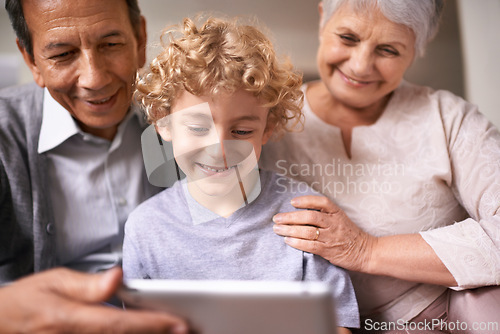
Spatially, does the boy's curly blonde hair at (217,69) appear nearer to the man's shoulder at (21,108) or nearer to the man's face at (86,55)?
the man's face at (86,55)

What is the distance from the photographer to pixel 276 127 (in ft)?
3.52

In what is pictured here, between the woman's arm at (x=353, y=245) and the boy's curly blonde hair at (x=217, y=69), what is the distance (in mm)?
241

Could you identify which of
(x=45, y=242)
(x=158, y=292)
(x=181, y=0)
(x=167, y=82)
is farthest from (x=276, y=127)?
(x=45, y=242)

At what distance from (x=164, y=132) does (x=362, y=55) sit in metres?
0.54

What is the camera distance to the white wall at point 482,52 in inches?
53.6

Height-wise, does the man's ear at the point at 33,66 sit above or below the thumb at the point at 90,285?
above

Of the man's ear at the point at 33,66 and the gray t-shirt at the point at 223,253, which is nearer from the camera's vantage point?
the gray t-shirt at the point at 223,253

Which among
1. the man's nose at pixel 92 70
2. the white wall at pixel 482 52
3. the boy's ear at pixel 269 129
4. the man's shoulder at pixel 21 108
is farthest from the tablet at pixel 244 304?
the white wall at pixel 482 52

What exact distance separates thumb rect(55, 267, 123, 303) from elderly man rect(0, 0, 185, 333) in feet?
1.51

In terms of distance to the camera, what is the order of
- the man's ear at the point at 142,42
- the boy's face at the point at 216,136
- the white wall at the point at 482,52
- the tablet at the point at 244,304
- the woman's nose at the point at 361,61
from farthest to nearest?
the white wall at the point at 482,52, the man's ear at the point at 142,42, the woman's nose at the point at 361,61, the boy's face at the point at 216,136, the tablet at the point at 244,304

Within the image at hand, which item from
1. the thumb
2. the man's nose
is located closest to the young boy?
the man's nose

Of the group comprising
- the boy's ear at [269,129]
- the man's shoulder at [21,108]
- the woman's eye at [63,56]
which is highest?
the woman's eye at [63,56]

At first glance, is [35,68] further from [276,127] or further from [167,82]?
[276,127]

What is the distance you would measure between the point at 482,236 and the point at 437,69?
59 centimetres
